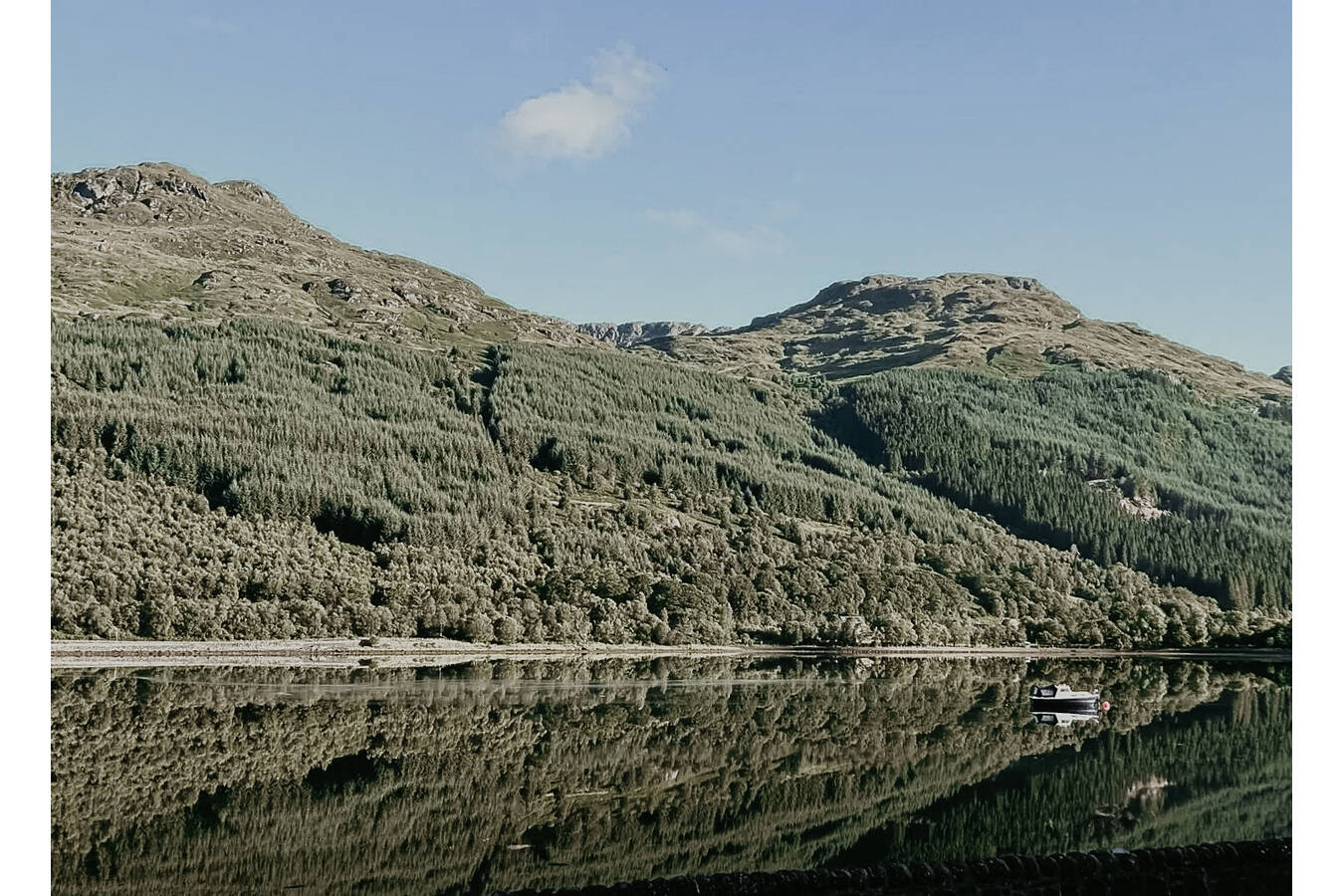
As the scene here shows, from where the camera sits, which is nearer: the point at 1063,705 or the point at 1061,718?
the point at 1061,718

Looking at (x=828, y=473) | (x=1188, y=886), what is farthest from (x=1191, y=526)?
(x=1188, y=886)

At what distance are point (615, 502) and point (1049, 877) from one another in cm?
8631

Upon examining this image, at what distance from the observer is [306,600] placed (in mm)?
65750

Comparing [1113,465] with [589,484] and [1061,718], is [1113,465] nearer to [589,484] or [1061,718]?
[589,484]

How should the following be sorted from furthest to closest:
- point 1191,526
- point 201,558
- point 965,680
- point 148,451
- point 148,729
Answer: point 1191,526, point 148,451, point 201,558, point 965,680, point 148,729

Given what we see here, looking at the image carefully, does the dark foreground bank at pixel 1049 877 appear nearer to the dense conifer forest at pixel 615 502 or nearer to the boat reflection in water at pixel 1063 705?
the boat reflection in water at pixel 1063 705

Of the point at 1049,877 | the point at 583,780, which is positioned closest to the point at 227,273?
the point at 583,780

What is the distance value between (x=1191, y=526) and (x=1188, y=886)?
10465cm

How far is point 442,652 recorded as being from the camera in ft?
204

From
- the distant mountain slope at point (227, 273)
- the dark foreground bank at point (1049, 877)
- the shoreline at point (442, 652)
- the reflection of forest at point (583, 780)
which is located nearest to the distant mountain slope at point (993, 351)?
the distant mountain slope at point (227, 273)

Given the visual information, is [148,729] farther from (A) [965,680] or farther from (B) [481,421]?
(B) [481,421]

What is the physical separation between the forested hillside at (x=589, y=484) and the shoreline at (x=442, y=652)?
1.61m

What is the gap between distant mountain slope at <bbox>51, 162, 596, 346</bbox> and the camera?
425 ft
